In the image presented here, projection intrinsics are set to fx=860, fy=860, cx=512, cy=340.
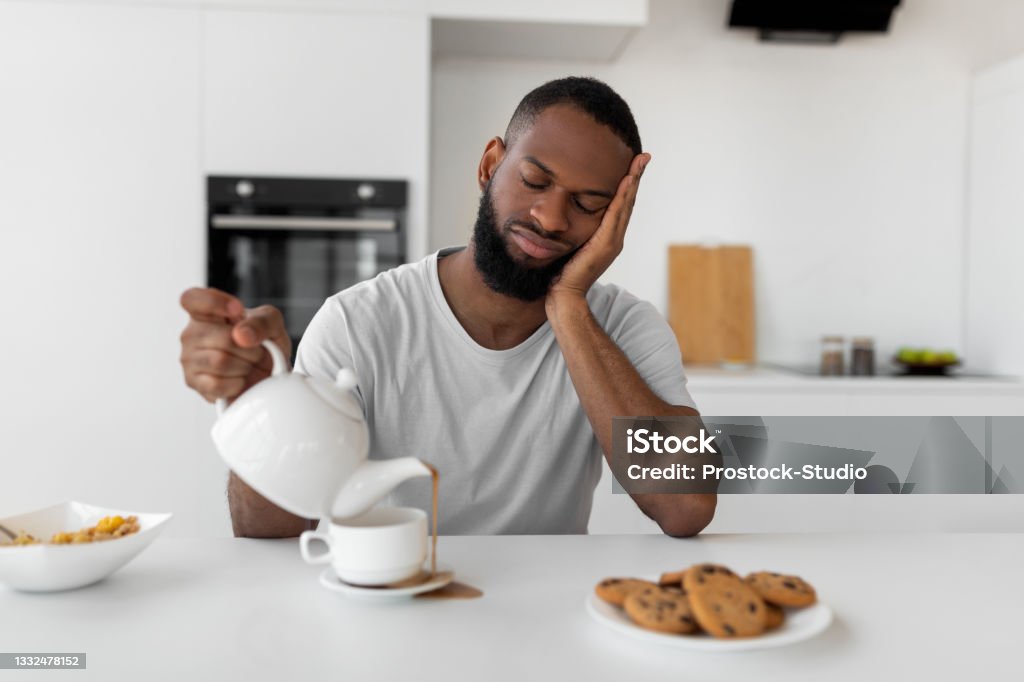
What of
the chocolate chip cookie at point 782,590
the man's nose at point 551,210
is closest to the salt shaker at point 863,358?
the man's nose at point 551,210

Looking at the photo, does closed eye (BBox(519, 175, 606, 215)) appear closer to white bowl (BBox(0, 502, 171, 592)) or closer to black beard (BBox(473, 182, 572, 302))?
black beard (BBox(473, 182, 572, 302))

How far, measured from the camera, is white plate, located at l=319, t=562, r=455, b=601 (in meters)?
0.92

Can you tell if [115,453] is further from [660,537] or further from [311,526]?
[660,537]

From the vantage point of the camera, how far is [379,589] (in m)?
0.92

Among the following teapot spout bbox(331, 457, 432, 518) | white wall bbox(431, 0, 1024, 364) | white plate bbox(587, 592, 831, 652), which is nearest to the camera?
white plate bbox(587, 592, 831, 652)

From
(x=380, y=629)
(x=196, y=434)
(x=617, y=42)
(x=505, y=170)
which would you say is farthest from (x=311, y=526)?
(x=617, y=42)

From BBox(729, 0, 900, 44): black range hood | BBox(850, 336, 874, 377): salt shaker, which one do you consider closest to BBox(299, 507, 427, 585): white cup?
BBox(850, 336, 874, 377): salt shaker

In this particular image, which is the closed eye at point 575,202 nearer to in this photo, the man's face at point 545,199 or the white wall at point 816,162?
the man's face at point 545,199

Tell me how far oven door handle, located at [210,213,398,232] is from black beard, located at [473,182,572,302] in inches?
53.9

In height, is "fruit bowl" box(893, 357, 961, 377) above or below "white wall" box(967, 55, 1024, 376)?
below

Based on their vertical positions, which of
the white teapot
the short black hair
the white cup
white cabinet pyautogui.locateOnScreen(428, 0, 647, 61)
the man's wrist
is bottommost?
the white cup

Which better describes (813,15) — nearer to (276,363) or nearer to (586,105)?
(586,105)

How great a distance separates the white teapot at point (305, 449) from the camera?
33.2 inches

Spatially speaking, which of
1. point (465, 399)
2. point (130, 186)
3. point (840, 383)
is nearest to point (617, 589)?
point (465, 399)
